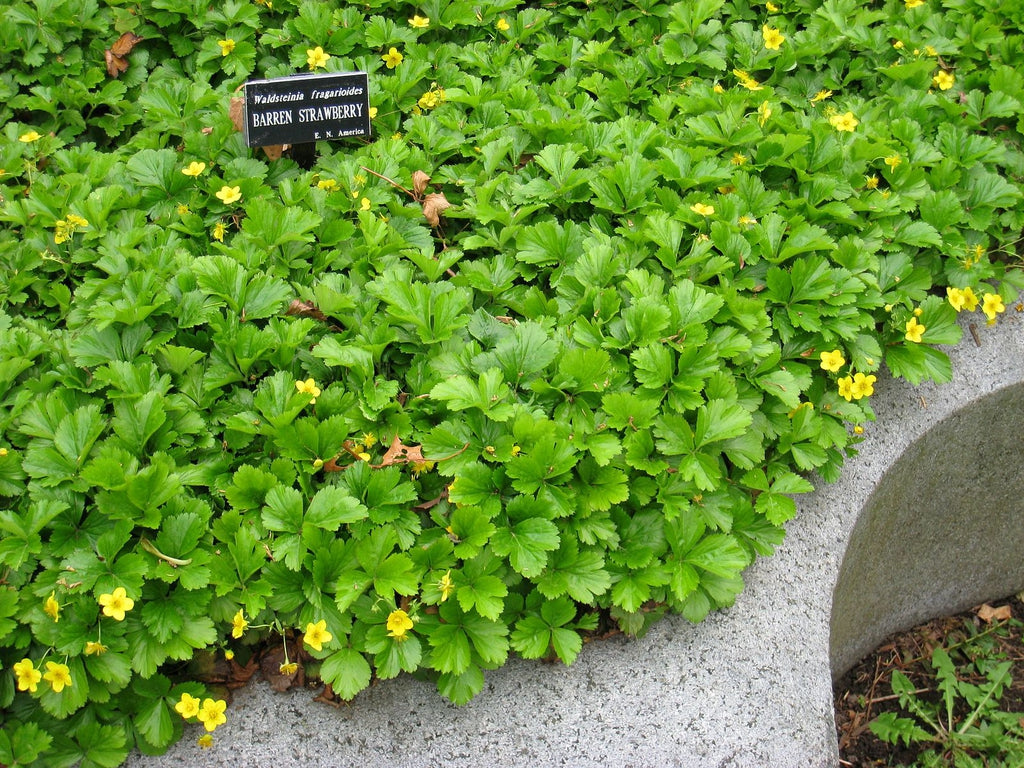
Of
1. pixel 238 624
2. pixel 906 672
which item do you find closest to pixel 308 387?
pixel 238 624

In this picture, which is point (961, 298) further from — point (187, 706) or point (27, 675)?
point (27, 675)

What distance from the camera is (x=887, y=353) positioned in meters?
2.76

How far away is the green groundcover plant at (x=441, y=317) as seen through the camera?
2.06 metres

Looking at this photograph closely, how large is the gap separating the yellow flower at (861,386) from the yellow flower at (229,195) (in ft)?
6.59

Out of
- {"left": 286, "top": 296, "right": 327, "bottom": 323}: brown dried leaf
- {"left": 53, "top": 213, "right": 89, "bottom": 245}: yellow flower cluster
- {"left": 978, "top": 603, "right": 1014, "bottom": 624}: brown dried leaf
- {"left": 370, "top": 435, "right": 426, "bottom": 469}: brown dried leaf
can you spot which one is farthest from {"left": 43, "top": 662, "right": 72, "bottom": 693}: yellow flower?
{"left": 978, "top": 603, "right": 1014, "bottom": 624}: brown dried leaf

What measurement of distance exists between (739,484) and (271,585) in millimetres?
1262

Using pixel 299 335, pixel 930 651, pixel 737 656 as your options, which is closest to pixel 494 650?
pixel 737 656

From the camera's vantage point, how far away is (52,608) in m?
1.97

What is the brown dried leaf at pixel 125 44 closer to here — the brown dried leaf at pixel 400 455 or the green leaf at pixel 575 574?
the brown dried leaf at pixel 400 455

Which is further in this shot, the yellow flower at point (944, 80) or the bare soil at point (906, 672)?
the yellow flower at point (944, 80)

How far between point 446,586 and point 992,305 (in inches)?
80.9

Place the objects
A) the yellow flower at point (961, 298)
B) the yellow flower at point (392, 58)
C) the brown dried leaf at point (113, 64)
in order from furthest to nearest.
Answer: the brown dried leaf at point (113, 64) < the yellow flower at point (392, 58) < the yellow flower at point (961, 298)

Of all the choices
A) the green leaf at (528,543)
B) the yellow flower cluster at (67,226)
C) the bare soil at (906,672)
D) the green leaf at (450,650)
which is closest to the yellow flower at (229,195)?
the yellow flower cluster at (67,226)

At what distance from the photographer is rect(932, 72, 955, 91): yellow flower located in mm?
3432
